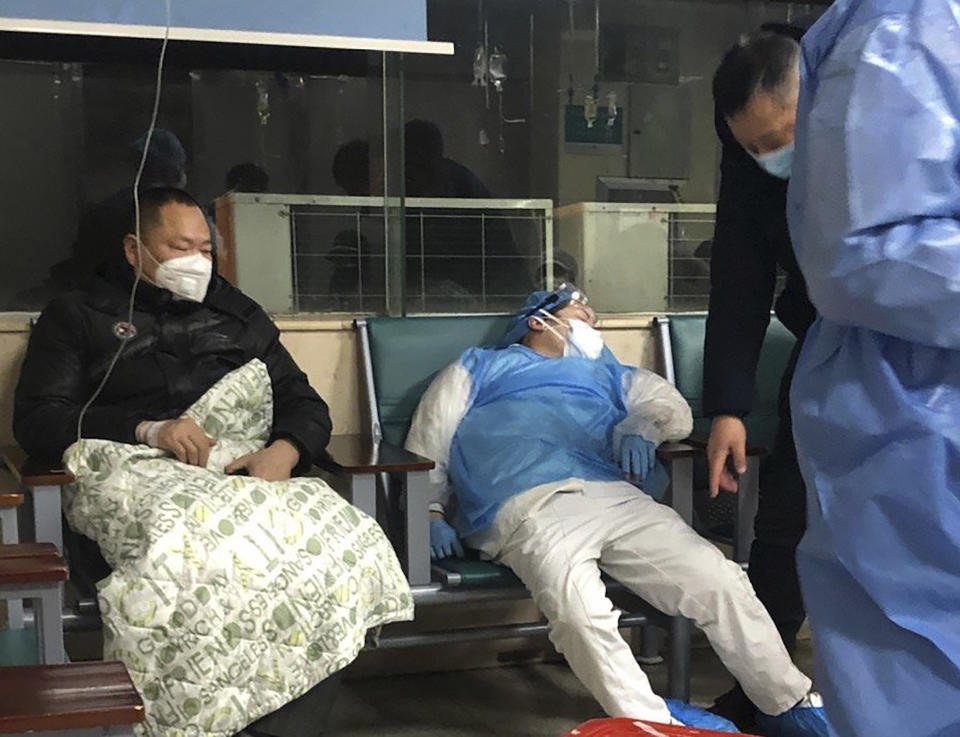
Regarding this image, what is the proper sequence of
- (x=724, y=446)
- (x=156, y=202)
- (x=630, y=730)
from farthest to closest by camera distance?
(x=156, y=202) → (x=724, y=446) → (x=630, y=730)

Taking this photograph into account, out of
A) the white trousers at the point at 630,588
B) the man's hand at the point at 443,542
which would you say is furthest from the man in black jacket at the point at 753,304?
the man's hand at the point at 443,542

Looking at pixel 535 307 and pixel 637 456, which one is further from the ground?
pixel 535 307

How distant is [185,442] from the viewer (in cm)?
211

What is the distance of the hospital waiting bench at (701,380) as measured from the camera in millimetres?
2602

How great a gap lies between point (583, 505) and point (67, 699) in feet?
4.11

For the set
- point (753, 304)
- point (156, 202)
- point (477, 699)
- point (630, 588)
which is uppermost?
point (156, 202)

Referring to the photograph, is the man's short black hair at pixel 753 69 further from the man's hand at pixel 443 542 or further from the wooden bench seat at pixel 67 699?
the wooden bench seat at pixel 67 699

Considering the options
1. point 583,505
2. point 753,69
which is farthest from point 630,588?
point 753,69

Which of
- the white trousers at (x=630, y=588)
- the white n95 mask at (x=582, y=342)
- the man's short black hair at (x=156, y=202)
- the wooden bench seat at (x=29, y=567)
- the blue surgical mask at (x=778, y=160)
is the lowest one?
the white trousers at (x=630, y=588)

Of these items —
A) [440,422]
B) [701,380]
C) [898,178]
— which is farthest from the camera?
[701,380]

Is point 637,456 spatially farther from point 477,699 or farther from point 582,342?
point 477,699

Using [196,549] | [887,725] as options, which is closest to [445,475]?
[196,549]

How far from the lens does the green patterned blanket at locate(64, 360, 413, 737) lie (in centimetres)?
183

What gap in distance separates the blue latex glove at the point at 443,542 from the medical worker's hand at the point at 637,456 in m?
0.39
